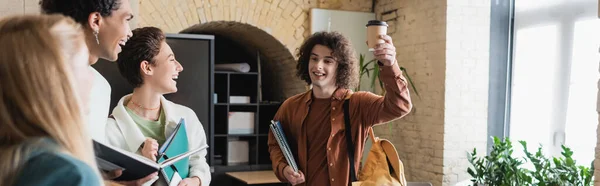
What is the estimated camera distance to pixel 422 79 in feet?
18.5

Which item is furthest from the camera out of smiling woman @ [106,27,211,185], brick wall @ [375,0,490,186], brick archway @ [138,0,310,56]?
brick archway @ [138,0,310,56]

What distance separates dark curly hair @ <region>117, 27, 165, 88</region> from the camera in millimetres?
2510

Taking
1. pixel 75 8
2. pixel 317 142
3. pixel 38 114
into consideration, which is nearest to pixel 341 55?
pixel 317 142

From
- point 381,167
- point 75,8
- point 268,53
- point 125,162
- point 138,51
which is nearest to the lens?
point 125,162

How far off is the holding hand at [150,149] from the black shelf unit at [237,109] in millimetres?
3625

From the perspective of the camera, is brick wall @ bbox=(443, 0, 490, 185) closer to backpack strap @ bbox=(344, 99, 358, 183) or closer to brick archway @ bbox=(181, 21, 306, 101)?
brick archway @ bbox=(181, 21, 306, 101)

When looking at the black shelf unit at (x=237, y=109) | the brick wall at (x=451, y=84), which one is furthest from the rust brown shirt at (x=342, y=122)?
the black shelf unit at (x=237, y=109)

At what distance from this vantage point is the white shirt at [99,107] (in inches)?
83.5

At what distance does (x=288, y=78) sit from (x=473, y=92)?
83.8 inches

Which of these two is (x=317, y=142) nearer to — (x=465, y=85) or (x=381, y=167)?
(x=381, y=167)

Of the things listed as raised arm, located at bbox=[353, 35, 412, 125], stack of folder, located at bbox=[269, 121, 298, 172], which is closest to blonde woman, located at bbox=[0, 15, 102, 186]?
raised arm, located at bbox=[353, 35, 412, 125]

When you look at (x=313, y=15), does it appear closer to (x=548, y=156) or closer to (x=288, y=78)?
(x=288, y=78)

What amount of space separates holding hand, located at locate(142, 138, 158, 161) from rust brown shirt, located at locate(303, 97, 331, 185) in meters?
0.80

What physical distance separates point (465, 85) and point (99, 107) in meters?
3.88
